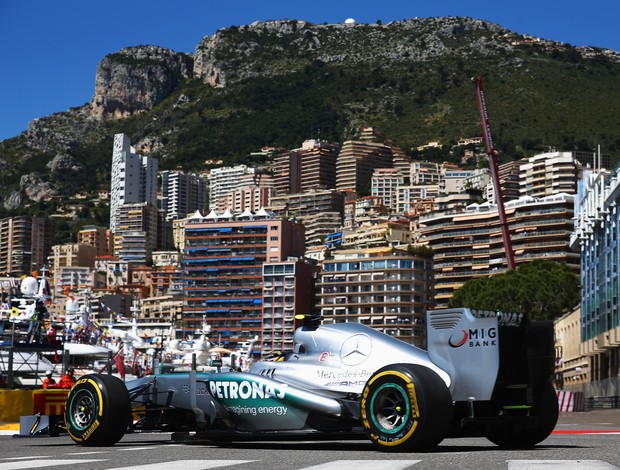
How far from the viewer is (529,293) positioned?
315ft

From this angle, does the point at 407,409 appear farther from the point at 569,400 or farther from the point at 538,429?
the point at 569,400

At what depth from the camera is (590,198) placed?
7475 centimetres

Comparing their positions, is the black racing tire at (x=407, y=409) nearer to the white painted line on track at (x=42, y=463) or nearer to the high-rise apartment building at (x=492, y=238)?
the white painted line on track at (x=42, y=463)

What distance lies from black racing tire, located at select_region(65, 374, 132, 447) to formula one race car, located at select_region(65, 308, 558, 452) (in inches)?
0.5

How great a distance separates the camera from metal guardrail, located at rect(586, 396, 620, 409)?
202 ft

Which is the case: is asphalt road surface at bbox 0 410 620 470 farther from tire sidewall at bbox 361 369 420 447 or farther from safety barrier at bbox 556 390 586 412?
safety barrier at bbox 556 390 586 412

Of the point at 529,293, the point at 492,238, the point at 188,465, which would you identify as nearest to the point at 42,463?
the point at 188,465

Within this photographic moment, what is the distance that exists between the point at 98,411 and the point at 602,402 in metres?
53.0

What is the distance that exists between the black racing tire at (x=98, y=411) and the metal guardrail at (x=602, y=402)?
5038 cm

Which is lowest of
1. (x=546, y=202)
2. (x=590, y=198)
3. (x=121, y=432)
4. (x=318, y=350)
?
(x=121, y=432)

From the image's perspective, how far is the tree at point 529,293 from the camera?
93812 mm

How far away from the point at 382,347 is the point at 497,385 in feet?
4.78

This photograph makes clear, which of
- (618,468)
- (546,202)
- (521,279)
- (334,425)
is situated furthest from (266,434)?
(546,202)

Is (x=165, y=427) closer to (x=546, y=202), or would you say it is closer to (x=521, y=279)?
(x=521, y=279)
